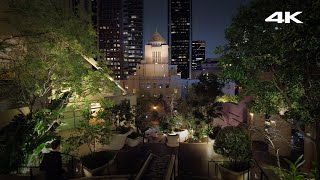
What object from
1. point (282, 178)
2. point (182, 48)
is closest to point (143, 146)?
point (282, 178)

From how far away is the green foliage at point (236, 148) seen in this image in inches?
514

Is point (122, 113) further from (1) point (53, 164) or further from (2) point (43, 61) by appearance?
(1) point (53, 164)

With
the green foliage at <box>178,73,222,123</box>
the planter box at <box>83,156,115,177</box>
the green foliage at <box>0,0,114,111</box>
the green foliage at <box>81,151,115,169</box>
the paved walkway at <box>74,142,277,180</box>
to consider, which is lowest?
the paved walkway at <box>74,142,277,180</box>

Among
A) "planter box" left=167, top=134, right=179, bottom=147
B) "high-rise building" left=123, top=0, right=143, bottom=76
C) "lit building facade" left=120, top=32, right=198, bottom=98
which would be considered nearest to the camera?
"planter box" left=167, top=134, right=179, bottom=147

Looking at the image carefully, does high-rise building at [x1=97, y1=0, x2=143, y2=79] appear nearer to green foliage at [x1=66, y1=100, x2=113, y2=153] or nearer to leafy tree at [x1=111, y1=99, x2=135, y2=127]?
leafy tree at [x1=111, y1=99, x2=135, y2=127]

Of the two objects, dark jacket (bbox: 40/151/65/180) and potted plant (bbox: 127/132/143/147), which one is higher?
dark jacket (bbox: 40/151/65/180)

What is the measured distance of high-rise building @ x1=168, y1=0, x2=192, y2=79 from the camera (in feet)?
528

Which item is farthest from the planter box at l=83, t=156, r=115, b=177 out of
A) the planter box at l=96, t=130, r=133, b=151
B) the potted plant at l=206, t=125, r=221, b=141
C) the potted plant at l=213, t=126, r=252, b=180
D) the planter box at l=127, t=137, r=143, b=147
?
the potted plant at l=206, t=125, r=221, b=141

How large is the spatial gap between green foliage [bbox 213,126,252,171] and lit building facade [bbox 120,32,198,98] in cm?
4774

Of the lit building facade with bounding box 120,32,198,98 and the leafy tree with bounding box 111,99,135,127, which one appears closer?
the leafy tree with bounding box 111,99,135,127

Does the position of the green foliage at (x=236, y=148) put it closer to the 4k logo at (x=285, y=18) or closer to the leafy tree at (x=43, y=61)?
the leafy tree at (x=43, y=61)

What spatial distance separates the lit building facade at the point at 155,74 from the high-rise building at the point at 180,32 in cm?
9413

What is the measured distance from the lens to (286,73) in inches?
370

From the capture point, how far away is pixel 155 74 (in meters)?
63.3
